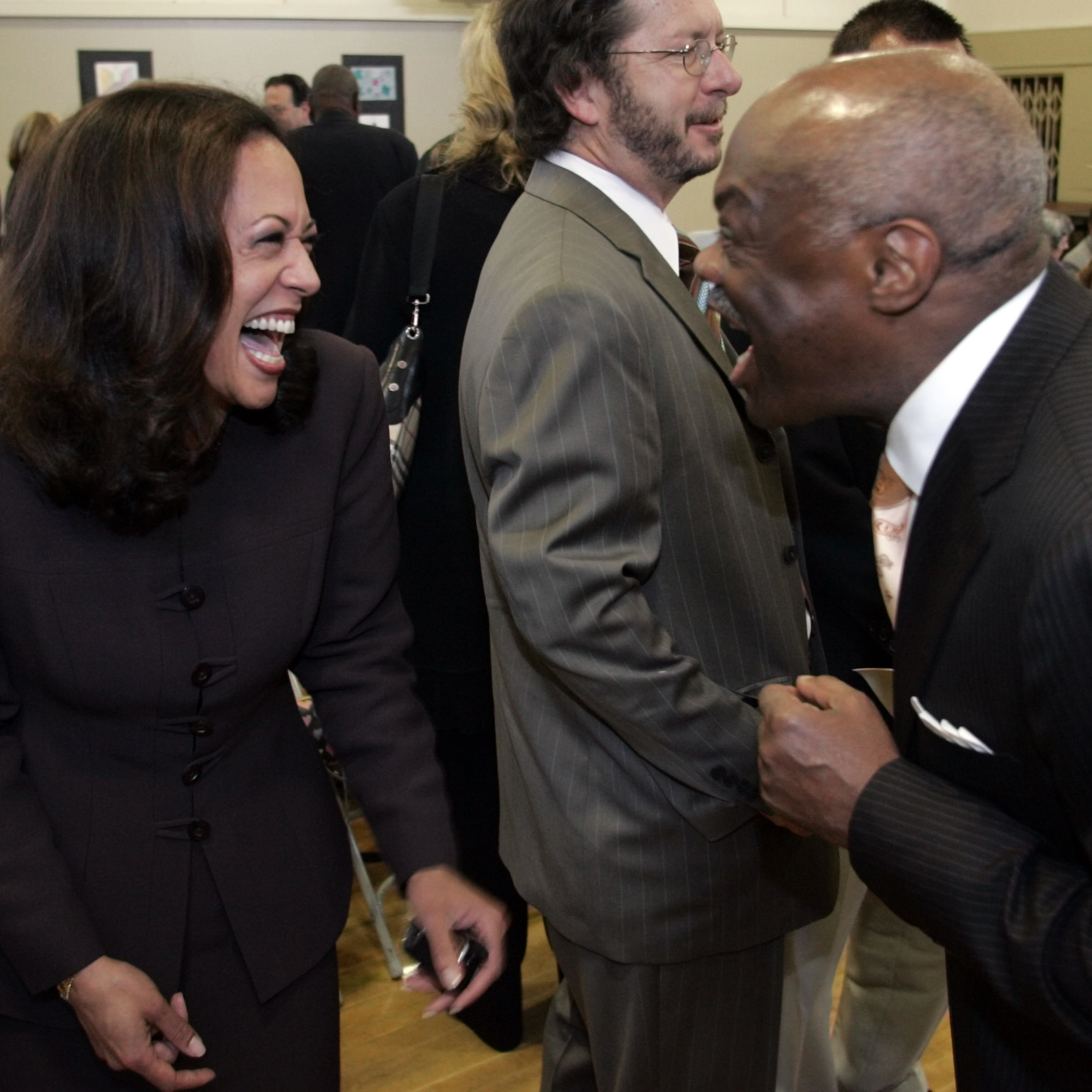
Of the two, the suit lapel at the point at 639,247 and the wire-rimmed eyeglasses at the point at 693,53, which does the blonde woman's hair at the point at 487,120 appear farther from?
the suit lapel at the point at 639,247

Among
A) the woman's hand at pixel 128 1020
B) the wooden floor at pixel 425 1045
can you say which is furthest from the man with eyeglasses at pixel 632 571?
the wooden floor at pixel 425 1045

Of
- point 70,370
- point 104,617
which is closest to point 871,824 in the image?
point 104,617

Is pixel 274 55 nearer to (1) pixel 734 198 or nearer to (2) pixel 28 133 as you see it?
(2) pixel 28 133

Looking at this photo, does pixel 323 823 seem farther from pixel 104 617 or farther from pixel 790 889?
pixel 790 889

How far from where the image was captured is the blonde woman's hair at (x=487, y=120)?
2.56 meters

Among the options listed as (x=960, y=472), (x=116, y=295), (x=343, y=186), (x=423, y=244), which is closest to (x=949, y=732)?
(x=960, y=472)

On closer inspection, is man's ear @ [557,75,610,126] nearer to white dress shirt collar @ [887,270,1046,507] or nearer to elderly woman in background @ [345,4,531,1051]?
elderly woman in background @ [345,4,531,1051]

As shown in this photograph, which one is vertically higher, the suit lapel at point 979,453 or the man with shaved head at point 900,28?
the man with shaved head at point 900,28

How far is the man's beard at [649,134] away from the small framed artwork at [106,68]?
18.7ft

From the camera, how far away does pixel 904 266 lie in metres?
1.21

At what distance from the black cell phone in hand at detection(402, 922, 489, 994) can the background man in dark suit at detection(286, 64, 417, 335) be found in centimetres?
314

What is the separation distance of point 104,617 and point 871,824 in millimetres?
916

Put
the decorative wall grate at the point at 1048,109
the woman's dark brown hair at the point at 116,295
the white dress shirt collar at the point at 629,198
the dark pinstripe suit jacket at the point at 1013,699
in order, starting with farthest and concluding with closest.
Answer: the decorative wall grate at the point at 1048,109, the white dress shirt collar at the point at 629,198, the woman's dark brown hair at the point at 116,295, the dark pinstripe suit jacket at the point at 1013,699

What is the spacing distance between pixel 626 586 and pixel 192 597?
0.56 metres
